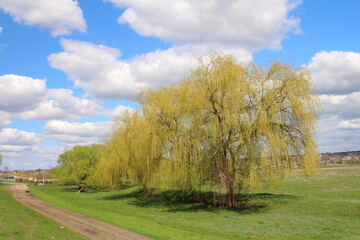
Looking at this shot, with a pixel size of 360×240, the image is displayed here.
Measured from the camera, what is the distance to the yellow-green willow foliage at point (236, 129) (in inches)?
911

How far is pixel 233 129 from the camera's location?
77.8 feet

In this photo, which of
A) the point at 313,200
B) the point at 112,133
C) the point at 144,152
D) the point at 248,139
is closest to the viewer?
the point at 248,139

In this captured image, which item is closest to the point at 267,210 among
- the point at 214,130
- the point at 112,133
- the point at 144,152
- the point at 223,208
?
the point at 223,208

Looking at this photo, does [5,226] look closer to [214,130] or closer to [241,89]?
[214,130]

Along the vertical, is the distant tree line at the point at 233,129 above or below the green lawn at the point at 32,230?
above

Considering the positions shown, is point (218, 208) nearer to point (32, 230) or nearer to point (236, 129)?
point (236, 129)

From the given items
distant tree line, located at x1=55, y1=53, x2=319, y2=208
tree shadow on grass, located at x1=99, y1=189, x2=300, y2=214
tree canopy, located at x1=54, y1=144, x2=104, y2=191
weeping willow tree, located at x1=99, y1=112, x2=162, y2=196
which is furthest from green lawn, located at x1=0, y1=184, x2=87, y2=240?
tree canopy, located at x1=54, y1=144, x2=104, y2=191

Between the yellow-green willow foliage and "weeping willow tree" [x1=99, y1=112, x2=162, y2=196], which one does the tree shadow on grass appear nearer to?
the yellow-green willow foliage

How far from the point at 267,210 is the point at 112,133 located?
21.7 metres

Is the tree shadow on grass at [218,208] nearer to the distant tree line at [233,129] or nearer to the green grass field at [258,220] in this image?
the green grass field at [258,220]

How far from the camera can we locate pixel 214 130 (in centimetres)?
2366

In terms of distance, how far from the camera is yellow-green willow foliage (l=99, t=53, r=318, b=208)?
23.1 metres

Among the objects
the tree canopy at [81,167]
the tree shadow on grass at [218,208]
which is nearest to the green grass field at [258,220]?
the tree shadow on grass at [218,208]

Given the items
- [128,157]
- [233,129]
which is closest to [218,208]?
[233,129]
